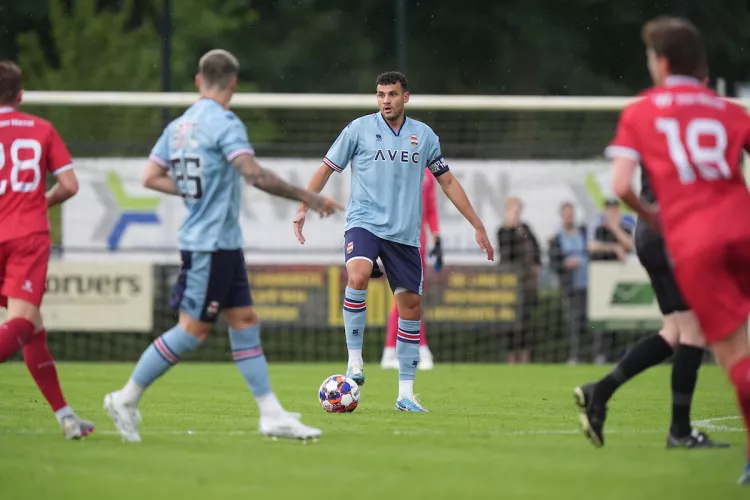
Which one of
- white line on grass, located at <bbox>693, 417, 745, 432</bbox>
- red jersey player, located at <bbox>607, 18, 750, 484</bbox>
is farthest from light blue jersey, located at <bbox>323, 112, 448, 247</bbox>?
red jersey player, located at <bbox>607, 18, 750, 484</bbox>

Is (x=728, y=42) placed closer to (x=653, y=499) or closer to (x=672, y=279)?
(x=672, y=279)

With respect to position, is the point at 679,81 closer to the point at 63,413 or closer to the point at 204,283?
the point at 204,283

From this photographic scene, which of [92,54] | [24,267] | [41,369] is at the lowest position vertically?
[41,369]

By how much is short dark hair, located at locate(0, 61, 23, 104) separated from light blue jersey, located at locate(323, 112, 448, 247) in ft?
10.1

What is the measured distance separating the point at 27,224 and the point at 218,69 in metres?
1.33

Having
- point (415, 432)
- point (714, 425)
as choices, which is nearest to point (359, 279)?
point (415, 432)

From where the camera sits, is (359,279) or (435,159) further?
(435,159)

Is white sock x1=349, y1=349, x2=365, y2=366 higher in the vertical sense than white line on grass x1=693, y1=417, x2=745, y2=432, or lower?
higher

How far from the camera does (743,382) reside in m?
6.33

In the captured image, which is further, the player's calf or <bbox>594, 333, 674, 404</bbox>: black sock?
the player's calf

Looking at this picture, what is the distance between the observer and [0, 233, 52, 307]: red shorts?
26.1ft

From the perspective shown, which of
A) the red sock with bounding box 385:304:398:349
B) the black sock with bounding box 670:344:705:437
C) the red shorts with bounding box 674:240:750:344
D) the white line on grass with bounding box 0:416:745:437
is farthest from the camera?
the red sock with bounding box 385:304:398:349

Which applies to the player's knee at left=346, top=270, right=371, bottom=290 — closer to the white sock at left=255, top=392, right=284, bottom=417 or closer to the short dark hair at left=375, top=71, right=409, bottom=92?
the short dark hair at left=375, top=71, right=409, bottom=92

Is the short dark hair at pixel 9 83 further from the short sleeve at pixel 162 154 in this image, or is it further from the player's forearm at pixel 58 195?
the short sleeve at pixel 162 154
